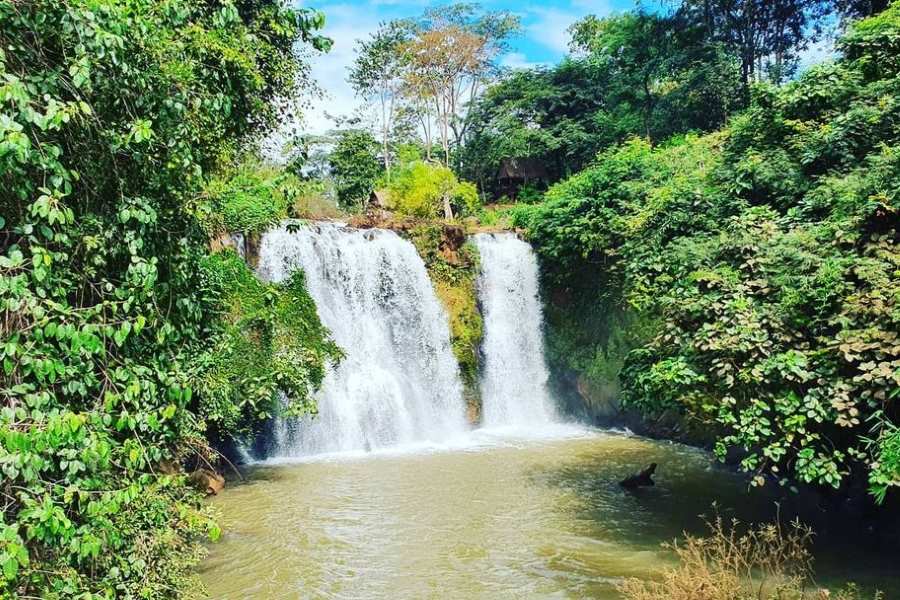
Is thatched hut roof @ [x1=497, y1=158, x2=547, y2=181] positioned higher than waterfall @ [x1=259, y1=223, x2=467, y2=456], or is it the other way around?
thatched hut roof @ [x1=497, y1=158, x2=547, y2=181]

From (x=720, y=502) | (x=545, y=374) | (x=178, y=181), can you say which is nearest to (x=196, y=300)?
(x=178, y=181)

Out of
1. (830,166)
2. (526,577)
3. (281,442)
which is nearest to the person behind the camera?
(526,577)

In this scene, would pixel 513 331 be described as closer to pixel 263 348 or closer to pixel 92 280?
pixel 263 348

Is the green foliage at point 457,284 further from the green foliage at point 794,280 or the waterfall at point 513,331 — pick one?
the green foliage at point 794,280

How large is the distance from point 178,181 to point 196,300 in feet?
2.23

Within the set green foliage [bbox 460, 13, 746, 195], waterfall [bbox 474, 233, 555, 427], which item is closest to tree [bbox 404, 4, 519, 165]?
Result: green foliage [bbox 460, 13, 746, 195]

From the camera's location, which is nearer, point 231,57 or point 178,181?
point 178,181

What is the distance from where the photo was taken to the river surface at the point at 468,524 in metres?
6.30

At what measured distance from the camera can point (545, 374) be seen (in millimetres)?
16672

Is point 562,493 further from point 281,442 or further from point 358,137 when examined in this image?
point 358,137

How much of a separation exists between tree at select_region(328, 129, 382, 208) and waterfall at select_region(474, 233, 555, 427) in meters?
13.5

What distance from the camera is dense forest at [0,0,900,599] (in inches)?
95.0

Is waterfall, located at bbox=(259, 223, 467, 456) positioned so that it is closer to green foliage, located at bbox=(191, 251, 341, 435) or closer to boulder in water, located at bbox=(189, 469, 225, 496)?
boulder in water, located at bbox=(189, 469, 225, 496)

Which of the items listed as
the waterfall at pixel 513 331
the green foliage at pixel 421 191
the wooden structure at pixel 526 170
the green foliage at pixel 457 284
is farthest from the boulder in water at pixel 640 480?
the wooden structure at pixel 526 170
